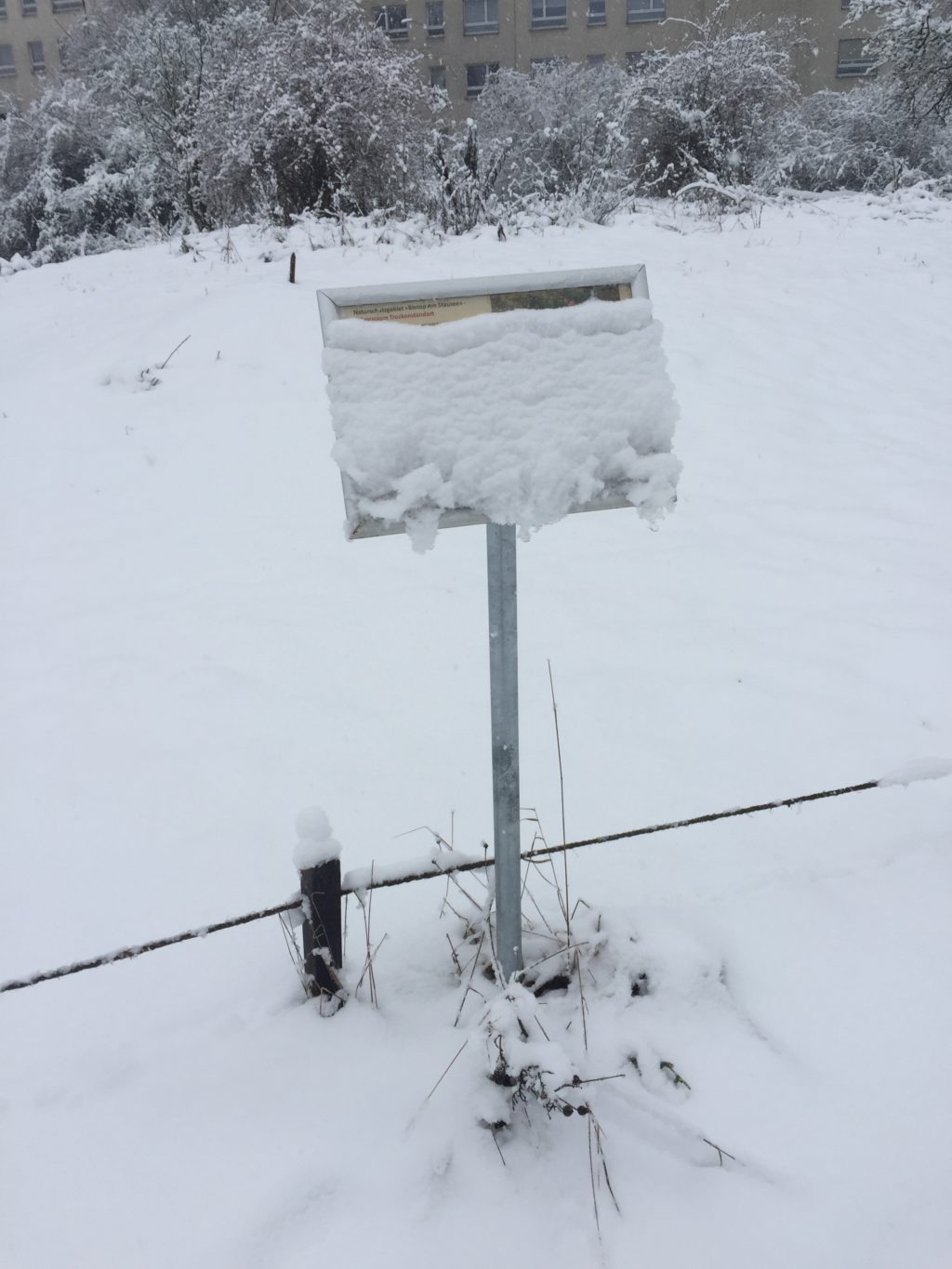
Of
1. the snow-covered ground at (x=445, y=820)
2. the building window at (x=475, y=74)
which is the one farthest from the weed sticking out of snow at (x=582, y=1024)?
the building window at (x=475, y=74)

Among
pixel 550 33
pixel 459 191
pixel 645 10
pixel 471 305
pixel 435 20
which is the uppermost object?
pixel 435 20

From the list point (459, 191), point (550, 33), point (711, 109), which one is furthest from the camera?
point (550, 33)

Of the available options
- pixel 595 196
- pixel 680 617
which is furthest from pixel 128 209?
pixel 680 617

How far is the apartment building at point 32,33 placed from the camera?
33375 millimetres

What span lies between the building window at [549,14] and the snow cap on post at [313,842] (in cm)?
3693

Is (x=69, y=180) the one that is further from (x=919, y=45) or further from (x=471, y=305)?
(x=471, y=305)

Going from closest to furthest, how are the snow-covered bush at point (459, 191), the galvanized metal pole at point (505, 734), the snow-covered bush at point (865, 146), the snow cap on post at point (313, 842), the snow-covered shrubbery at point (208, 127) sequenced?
1. the galvanized metal pole at point (505, 734)
2. the snow cap on post at point (313, 842)
3. the snow-covered bush at point (459, 191)
4. the snow-covered shrubbery at point (208, 127)
5. the snow-covered bush at point (865, 146)

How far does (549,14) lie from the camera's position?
30469 mm

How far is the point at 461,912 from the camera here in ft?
7.11

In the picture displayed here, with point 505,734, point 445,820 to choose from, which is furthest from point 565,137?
point 505,734

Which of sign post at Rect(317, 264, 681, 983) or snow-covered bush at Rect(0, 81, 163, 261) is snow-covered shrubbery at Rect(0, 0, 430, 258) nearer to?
snow-covered bush at Rect(0, 81, 163, 261)

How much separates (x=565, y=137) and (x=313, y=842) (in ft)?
49.8

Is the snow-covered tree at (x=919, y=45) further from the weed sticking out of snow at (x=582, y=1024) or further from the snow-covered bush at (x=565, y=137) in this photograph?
the weed sticking out of snow at (x=582, y=1024)

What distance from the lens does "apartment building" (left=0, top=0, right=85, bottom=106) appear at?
33.4 meters
